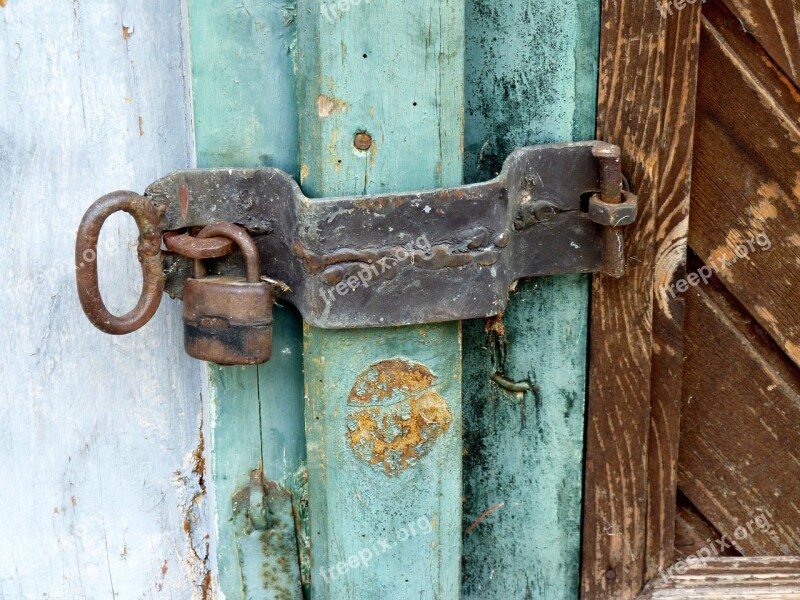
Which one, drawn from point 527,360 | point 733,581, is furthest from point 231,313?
point 733,581

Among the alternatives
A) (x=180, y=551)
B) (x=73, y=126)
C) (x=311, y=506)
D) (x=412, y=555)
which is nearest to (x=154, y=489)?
(x=180, y=551)

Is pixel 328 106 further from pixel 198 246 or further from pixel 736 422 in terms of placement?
pixel 736 422

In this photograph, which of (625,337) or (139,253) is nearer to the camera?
(139,253)

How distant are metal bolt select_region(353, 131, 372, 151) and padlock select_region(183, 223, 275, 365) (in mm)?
150

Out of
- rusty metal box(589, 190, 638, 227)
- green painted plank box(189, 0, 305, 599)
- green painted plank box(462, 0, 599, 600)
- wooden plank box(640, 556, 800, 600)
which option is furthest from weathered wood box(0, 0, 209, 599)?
wooden plank box(640, 556, 800, 600)

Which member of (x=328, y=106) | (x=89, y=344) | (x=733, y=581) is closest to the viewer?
(x=328, y=106)

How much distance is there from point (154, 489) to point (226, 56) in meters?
0.53

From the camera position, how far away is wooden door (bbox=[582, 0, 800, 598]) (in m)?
0.92

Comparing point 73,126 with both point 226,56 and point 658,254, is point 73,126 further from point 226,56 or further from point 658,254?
point 658,254

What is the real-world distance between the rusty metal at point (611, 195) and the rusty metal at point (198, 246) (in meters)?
0.40

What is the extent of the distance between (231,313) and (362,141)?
222 millimetres

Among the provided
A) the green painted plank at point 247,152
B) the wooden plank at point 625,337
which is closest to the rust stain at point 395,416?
the green painted plank at point 247,152

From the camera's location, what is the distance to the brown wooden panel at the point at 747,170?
96cm

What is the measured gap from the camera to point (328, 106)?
2.65 feet
